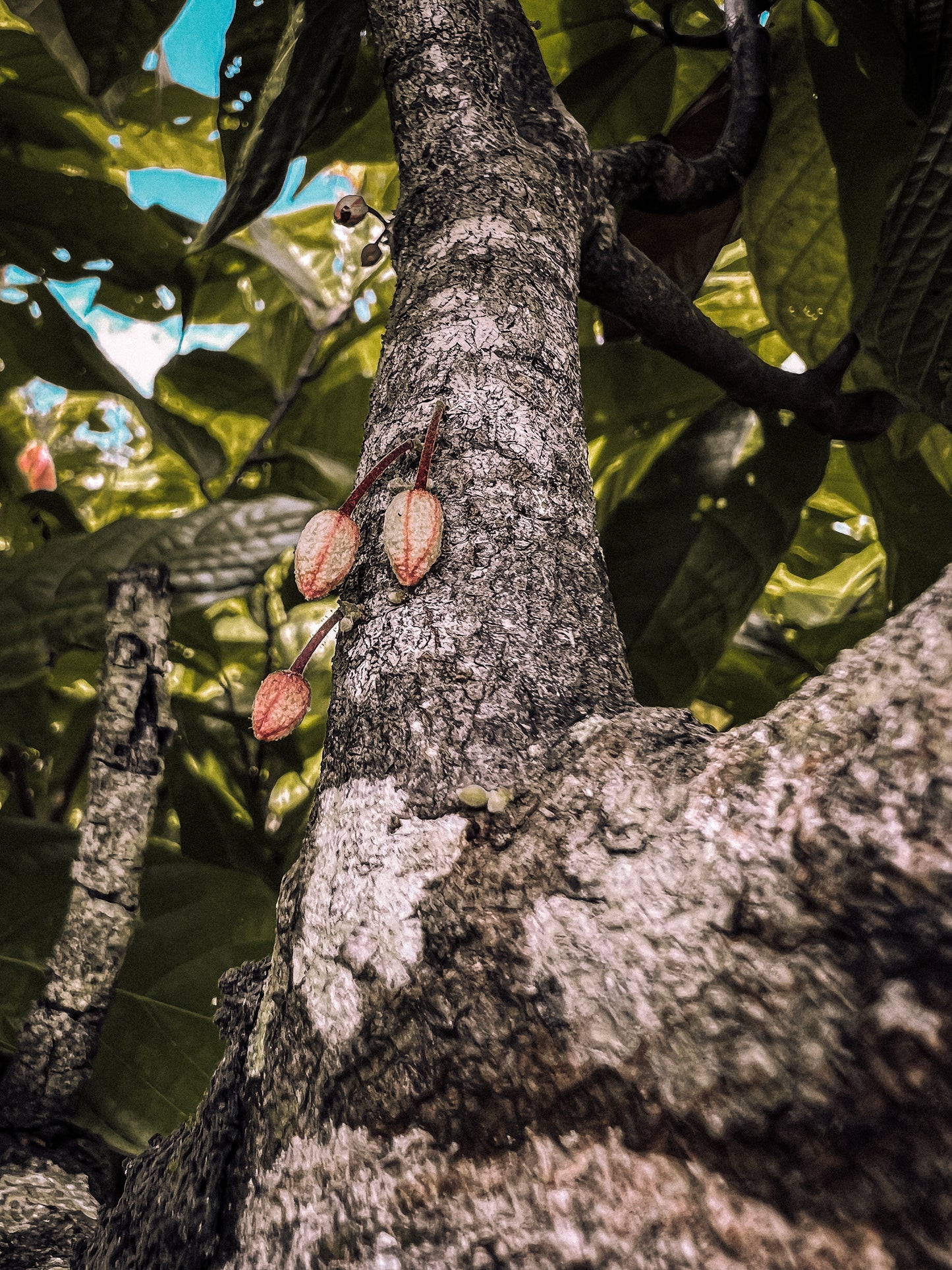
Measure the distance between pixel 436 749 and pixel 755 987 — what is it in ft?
0.52

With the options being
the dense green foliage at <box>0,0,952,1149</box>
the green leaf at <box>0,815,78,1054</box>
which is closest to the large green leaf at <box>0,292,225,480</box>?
the dense green foliage at <box>0,0,952,1149</box>

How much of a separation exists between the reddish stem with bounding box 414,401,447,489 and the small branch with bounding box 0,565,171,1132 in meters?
0.34

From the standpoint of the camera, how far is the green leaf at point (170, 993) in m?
0.83

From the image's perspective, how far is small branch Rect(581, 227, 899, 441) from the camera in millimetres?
757

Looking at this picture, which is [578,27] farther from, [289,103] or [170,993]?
[170,993]

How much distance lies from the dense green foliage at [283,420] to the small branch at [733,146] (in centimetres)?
3

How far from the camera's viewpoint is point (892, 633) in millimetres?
314

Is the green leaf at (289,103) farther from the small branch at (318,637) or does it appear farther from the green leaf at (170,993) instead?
the green leaf at (170,993)

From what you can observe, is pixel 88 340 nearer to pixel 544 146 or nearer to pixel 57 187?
pixel 57 187

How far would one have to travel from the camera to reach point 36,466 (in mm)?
1393

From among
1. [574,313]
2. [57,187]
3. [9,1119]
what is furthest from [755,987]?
[57,187]

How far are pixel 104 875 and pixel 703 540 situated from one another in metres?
0.72

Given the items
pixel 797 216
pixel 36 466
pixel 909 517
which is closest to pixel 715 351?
pixel 797 216

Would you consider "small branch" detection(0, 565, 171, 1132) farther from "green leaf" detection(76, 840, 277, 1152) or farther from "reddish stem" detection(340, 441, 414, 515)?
"reddish stem" detection(340, 441, 414, 515)
